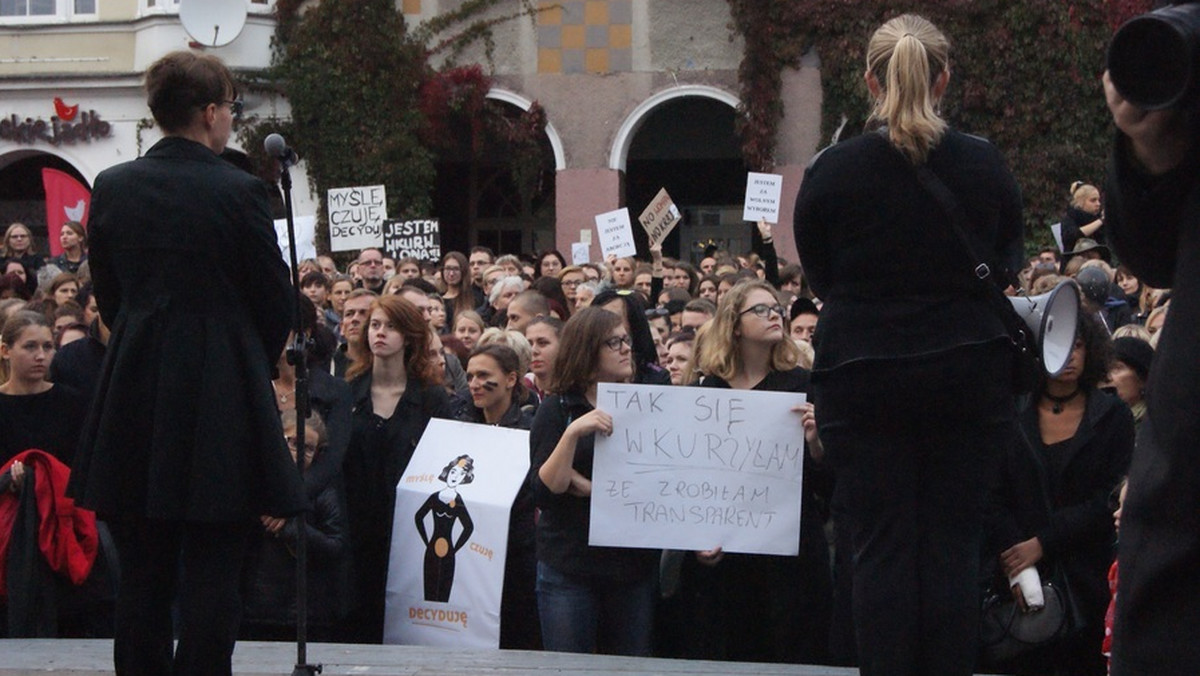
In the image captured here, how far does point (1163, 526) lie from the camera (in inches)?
79.0

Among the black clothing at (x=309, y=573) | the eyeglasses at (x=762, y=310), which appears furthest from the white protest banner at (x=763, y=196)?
the eyeglasses at (x=762, y=310)

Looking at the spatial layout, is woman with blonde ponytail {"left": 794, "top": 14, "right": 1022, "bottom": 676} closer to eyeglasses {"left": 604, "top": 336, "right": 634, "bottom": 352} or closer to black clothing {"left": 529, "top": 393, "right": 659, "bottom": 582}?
black clothing {"left": 529, "top": 393, "right": 659, "bottom": 582}

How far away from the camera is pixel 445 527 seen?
677cm

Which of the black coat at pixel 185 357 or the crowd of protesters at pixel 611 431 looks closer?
the crowd of protesters at pixel 611 431

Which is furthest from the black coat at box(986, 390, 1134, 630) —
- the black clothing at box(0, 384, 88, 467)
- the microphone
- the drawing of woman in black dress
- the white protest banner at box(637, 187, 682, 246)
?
the white protest banner at box(637, 187, 682, 246)

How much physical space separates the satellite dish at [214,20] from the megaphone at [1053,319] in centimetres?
1860

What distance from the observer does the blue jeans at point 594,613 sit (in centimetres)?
600

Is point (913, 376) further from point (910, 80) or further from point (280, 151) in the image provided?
point (280, 151)

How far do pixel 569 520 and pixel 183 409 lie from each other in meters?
2.09

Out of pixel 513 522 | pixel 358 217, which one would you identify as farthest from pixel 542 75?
pixel 513 522

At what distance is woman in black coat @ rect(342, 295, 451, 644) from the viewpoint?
23.1ft

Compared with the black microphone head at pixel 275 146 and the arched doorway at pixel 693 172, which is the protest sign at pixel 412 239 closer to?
the arched doorway at pixel 693 172

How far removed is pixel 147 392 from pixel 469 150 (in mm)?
20744

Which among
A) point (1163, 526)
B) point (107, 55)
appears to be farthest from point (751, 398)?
point (107, 55)
